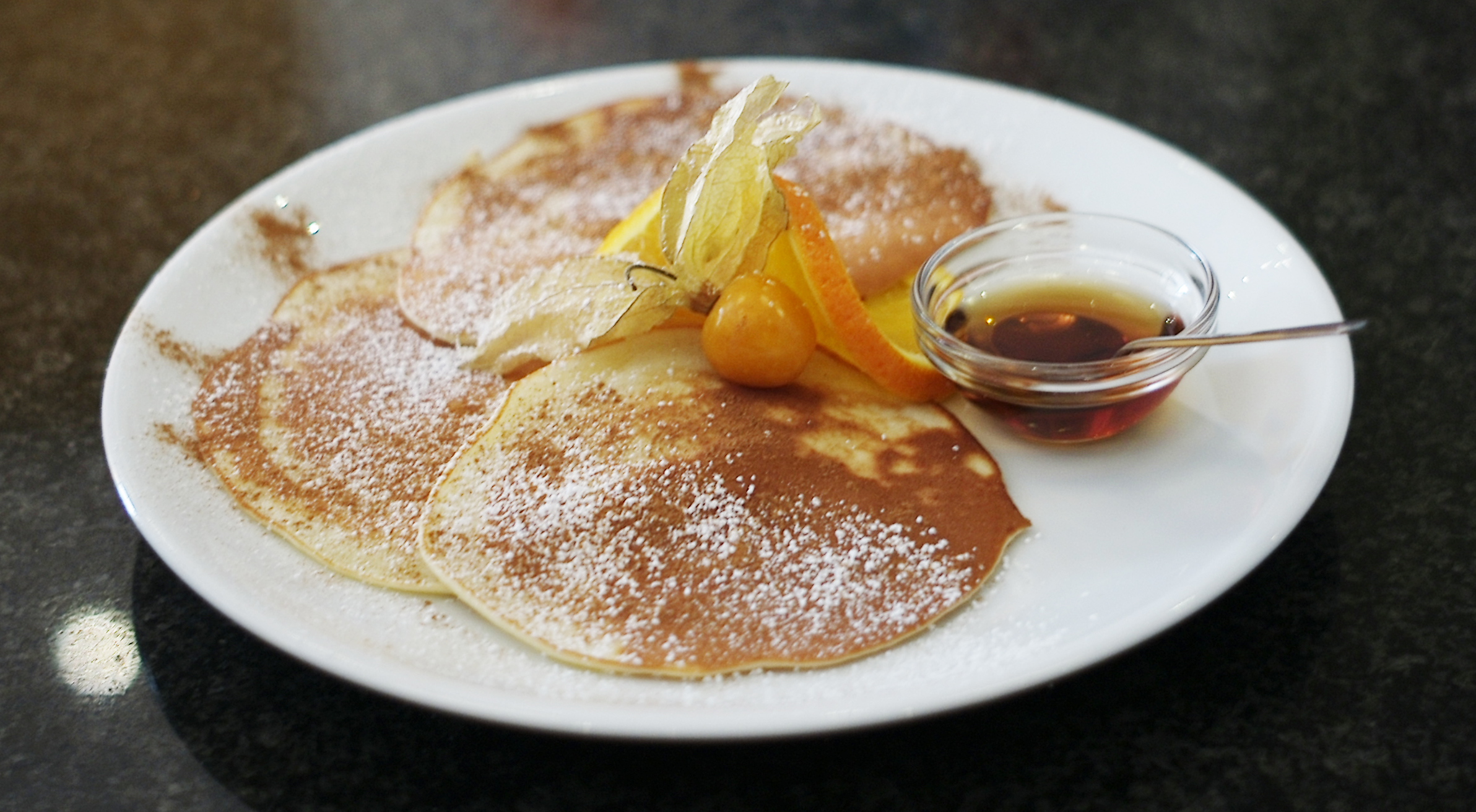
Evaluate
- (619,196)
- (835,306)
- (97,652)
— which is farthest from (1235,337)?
(97,652)

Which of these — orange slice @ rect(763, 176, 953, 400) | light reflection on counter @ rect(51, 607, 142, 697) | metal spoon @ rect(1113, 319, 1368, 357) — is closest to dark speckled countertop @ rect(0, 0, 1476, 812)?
light reflection on counter @ rect(51, 607, 142, 697)

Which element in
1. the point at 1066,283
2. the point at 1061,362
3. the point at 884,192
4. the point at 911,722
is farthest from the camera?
the point at 884,192

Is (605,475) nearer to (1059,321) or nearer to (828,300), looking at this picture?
(828,300)

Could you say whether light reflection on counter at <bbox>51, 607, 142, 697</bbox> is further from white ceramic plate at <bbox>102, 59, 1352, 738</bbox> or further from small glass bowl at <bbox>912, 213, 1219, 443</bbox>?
small glass bowl at <bbox>912, 213, 1219, 443</bbox>

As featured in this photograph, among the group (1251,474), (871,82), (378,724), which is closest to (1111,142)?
(871,82)

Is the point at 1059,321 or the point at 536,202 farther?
the point at 536,202

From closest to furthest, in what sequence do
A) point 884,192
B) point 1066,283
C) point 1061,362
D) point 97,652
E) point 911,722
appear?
1. point 911,722
2. point 97,652
3. point 1061,362
4. point 1066,283
5. point 884,192

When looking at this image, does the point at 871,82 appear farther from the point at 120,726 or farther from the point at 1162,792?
the point at 120,726
